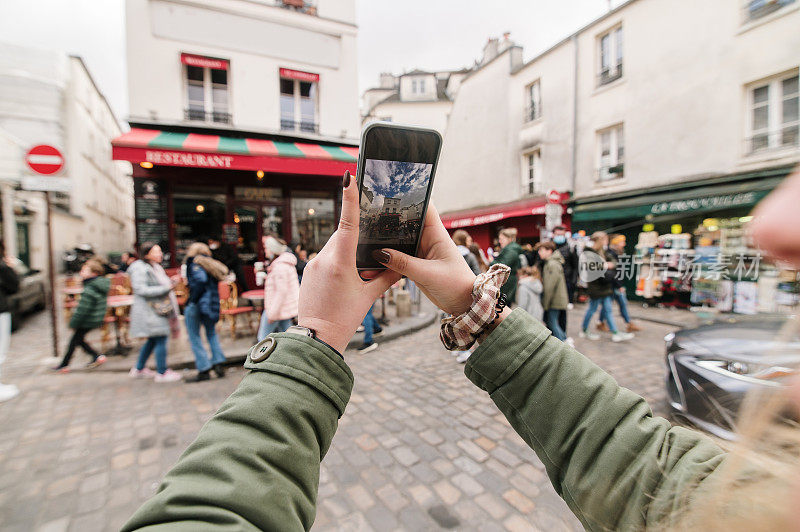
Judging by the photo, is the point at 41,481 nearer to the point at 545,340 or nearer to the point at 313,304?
the point at 313,304

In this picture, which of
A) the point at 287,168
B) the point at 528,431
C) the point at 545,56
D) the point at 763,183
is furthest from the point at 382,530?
the point at 545,56

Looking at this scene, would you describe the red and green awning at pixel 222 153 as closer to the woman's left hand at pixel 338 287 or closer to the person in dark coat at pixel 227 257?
the person in dark coat at pixel 227 257

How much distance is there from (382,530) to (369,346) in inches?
156

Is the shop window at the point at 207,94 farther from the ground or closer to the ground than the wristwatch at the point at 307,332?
farther from the ground

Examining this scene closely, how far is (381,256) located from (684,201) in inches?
Result: 465

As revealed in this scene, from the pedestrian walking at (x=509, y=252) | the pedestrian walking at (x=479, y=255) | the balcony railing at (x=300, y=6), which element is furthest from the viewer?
the balcony railing at (x=300, y=6)

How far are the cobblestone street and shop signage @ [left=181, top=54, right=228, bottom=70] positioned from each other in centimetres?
823

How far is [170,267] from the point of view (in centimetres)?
941

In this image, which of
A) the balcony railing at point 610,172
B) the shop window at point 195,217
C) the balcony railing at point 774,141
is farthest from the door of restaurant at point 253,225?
the balcony railing at point 774,141

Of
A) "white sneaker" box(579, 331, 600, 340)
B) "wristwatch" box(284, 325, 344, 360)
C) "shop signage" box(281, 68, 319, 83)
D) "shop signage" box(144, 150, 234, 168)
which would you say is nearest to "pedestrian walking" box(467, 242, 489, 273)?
"white sneaker" box(579, 331, 600, 340)

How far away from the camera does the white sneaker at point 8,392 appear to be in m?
4.45

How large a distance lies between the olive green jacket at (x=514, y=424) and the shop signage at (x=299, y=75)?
11.8m

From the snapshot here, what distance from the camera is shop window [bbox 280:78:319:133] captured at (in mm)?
10992

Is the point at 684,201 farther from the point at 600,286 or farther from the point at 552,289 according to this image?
the point at 552,289
